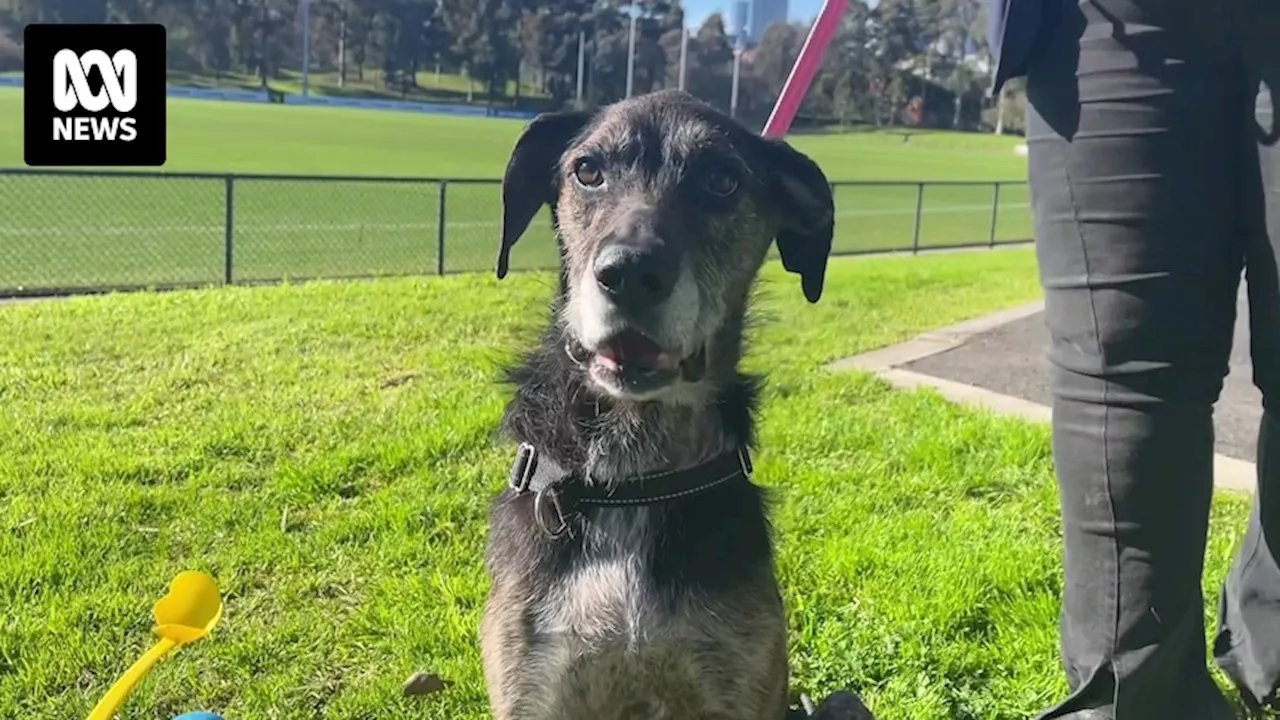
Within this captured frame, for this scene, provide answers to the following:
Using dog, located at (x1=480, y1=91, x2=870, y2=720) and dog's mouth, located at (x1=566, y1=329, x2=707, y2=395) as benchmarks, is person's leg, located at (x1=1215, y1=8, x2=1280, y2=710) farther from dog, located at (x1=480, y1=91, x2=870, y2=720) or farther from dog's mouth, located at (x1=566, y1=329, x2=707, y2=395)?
dog's mouth, located at (x1=566, y1=329, x2=707, y2=395)

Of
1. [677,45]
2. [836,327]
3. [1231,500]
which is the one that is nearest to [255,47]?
[677,45]

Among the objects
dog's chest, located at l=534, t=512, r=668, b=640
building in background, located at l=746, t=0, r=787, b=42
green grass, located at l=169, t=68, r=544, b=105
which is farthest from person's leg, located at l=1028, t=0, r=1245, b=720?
green grass, located at l=169, t=68, r=544, b=105

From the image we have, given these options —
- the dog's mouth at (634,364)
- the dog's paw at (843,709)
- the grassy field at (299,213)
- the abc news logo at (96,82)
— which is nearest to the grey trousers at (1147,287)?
the dog's paw at (843,709)

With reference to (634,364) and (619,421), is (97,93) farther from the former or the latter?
(634,364)

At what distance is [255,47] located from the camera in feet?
231

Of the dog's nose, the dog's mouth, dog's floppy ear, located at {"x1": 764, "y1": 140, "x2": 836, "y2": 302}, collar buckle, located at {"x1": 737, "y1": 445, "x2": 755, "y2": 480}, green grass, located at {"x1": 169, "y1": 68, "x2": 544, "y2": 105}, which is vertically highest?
green grass, located at {"x1": 169, "y1": 68, "x2": 544, "y2": 105}

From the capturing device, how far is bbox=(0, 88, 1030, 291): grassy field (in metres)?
14.0

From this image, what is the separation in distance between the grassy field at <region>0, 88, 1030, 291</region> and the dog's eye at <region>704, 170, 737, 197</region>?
3.47 ft

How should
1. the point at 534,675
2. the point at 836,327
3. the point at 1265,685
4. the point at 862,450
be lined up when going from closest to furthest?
the point at 534,675 < the point at 1265,685 < the point at 862,450 < the point at 836,327

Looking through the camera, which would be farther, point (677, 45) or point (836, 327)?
point (677, 45)

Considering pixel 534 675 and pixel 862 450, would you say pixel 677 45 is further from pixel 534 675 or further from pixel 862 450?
pixel 534 675

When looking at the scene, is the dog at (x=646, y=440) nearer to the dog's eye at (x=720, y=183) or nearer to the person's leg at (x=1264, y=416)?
the dog's eye at (x=720, y=183)

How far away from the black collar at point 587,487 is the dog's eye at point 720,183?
0.68 metres

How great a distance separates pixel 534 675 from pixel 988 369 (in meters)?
6.04
